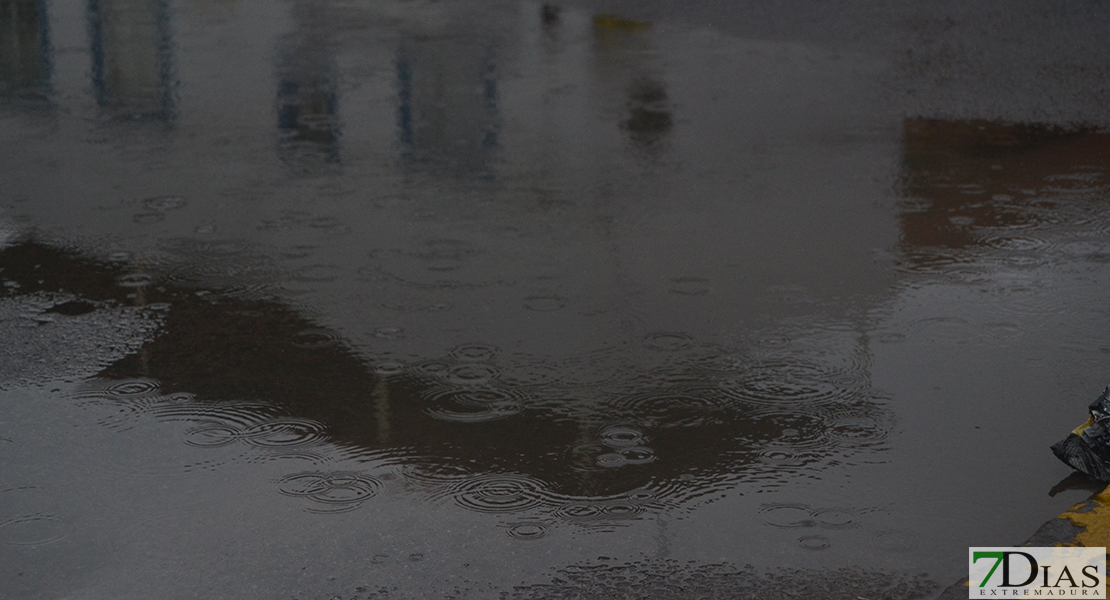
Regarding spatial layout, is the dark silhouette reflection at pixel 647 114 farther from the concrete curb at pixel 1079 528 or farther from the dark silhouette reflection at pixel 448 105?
the concrete curb at pixel 1079 528

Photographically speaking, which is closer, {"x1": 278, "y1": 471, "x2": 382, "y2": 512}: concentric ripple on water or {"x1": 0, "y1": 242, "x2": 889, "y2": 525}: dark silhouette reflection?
{"x1": 278, "y1": 471, "x2": 382, "y2": 512}: concentric ripple on water

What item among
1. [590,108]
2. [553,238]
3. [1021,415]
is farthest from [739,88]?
[1021,415]

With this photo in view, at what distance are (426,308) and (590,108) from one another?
4541mm

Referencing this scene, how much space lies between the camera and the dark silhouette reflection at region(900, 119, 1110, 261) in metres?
6.19

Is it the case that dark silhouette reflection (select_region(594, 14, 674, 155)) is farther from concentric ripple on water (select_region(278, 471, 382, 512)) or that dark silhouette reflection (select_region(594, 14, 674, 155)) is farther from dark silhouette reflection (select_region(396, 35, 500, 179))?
concentric ripple on water (select_region(278, 471, 382, 512))

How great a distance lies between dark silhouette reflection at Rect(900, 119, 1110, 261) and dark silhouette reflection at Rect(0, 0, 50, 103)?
718 centimetres

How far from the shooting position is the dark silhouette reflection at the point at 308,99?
7766mm

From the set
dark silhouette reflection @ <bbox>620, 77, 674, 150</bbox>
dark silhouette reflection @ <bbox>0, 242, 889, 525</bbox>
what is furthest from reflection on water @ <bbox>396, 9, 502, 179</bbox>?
dark silhouette reflection @ <bbox>0, 242, 889, 525</bbox>

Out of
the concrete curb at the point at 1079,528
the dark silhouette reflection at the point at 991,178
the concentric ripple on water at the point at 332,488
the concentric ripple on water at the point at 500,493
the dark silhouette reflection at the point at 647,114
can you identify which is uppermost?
the dark silhouette reflection at the point at 647,114

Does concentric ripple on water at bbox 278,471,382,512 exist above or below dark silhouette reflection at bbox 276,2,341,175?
below

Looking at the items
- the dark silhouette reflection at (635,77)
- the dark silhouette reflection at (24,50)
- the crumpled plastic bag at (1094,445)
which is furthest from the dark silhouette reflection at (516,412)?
the dark silhouette reflection at (24,50)

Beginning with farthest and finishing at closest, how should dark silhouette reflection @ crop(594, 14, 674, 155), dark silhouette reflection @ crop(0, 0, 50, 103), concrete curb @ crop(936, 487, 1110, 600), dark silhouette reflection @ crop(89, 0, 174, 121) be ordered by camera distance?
1. dark silhouette reflection @ crop(0, 0, 50, 103)
2. dark silhouette reflection @ crop(89, 0, 174, 121)
3. dark silhouette reflection @ crop(594, 14, 674, 155)
4. concrete curb @ crop(936, 487, 1110, 600)

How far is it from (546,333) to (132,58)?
821cm

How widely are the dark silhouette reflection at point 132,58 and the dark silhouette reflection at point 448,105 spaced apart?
2.03 meters
